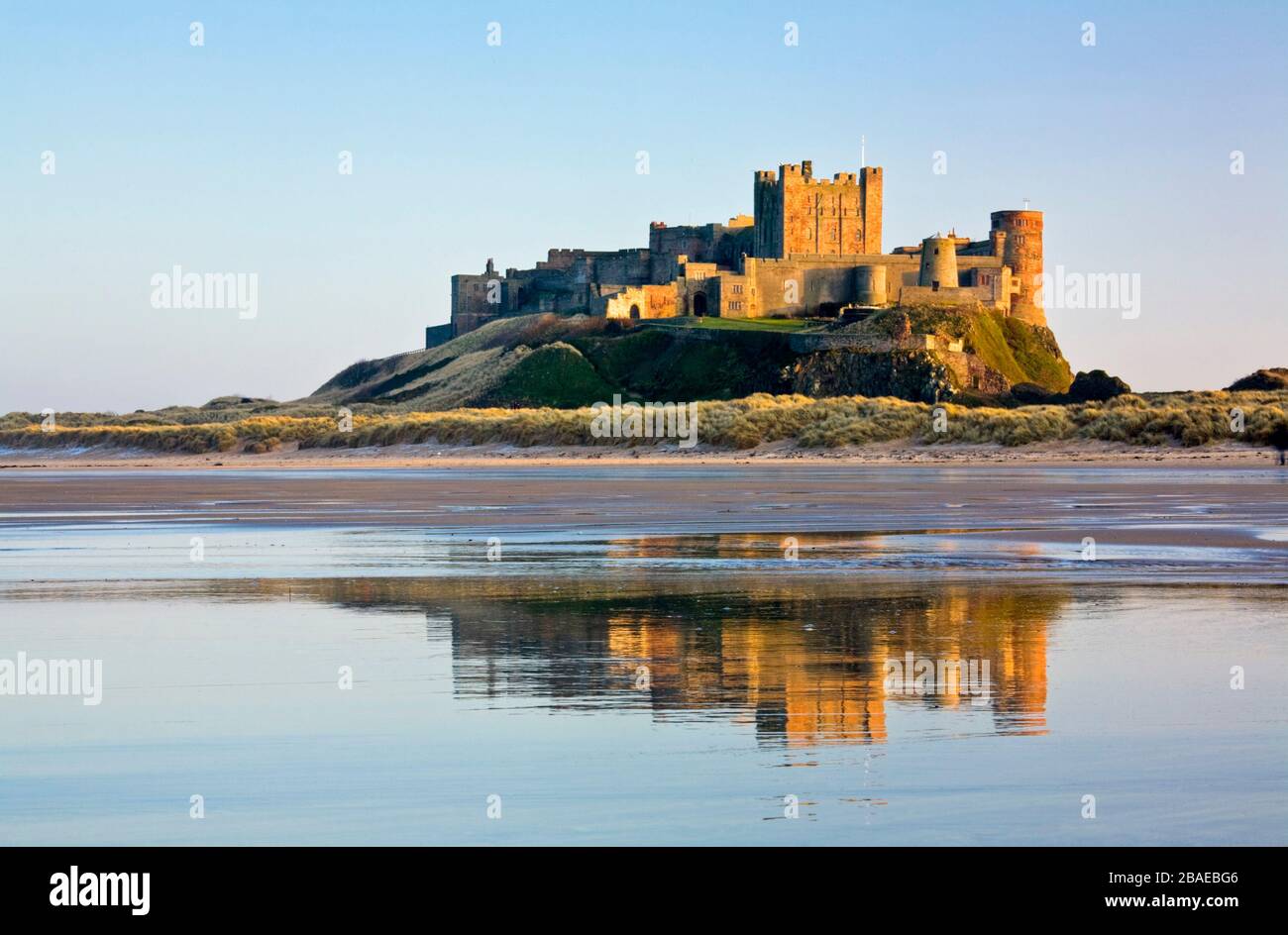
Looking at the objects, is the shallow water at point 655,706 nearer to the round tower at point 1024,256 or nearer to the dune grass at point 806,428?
the dune grass at point 806,428

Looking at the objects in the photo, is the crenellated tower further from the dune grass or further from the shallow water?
the shallow water

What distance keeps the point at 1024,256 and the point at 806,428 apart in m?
53.6

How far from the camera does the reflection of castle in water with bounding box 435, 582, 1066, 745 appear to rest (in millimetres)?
6789

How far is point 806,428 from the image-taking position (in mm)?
49750

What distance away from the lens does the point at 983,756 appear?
5.87m

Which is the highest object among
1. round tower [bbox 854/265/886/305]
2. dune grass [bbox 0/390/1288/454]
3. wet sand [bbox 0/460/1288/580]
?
round tower [bbox 854/265/886/305]

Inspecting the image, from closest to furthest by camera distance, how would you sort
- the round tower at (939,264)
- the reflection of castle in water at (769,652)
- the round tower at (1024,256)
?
the reflection of castle in water at (769,652) < the round tower at (939,264) < the round tower at (1024,256)

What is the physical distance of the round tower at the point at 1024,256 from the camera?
98188 millimetres

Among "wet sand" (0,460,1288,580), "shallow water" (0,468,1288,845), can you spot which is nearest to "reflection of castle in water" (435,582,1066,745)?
"shallow water" (0,468,1288,845)

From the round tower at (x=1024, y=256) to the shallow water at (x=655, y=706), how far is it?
8805cm

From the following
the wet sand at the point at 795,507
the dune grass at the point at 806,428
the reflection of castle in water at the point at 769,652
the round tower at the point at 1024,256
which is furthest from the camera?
the round tower at the point at 1024,256

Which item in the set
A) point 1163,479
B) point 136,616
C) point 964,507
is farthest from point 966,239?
point 136,616

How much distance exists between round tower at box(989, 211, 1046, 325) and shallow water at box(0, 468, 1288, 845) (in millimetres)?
88047

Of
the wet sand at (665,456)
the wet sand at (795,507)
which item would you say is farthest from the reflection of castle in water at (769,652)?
the wet sand at (665,456)
